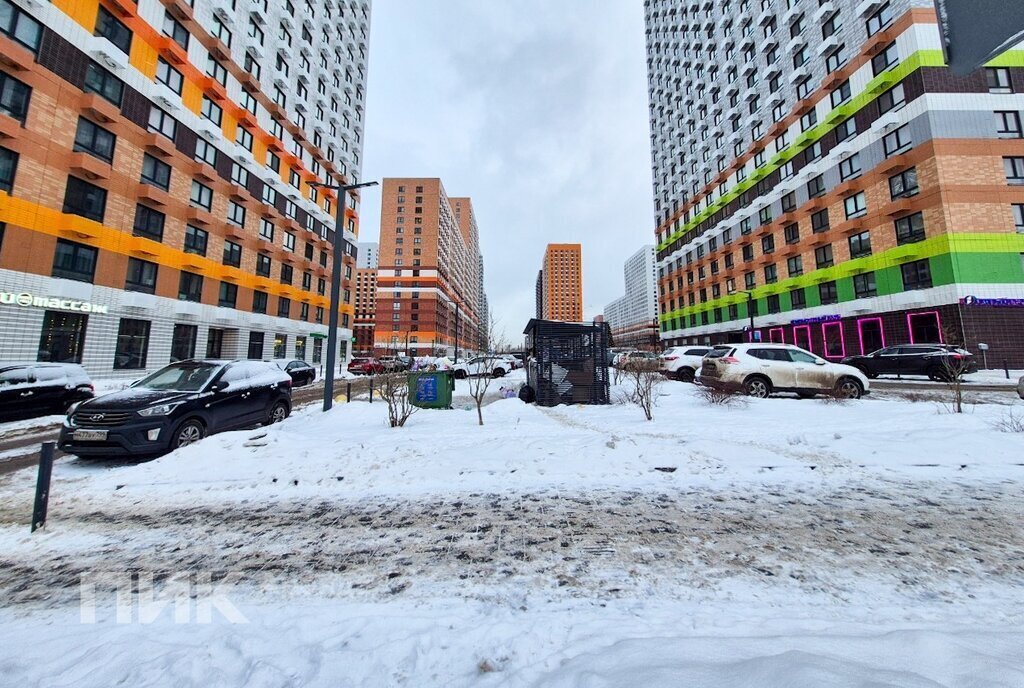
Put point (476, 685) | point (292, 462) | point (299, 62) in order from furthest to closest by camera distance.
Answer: point (299, 62), point (292, 462), point (476, 685)

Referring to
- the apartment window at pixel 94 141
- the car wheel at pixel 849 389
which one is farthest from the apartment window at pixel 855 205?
the apartment window at pixel 94 141

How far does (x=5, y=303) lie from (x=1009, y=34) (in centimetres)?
2605

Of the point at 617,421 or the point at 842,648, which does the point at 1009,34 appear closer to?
the point at 842,648

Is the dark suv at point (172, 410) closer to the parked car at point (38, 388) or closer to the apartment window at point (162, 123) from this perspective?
the parked car at point (38, 388)

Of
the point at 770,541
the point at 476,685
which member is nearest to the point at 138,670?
the point at 476,685

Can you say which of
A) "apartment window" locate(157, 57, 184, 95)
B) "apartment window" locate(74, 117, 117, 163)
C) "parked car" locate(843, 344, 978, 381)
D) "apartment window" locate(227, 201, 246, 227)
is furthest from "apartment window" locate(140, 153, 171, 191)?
"parked car" locate(843, 344, 978, 381)

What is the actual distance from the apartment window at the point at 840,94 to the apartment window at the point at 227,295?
43.8 metres

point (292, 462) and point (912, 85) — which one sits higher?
point (912, 85)

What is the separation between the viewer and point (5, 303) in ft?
46.1

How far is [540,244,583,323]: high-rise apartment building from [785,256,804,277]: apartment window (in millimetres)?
116199

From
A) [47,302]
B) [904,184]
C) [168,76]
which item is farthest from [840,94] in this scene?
[47,302]

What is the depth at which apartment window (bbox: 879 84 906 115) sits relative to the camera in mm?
22047

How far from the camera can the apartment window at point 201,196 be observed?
22.1 meters

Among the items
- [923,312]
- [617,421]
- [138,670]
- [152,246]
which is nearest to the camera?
[138,670]
